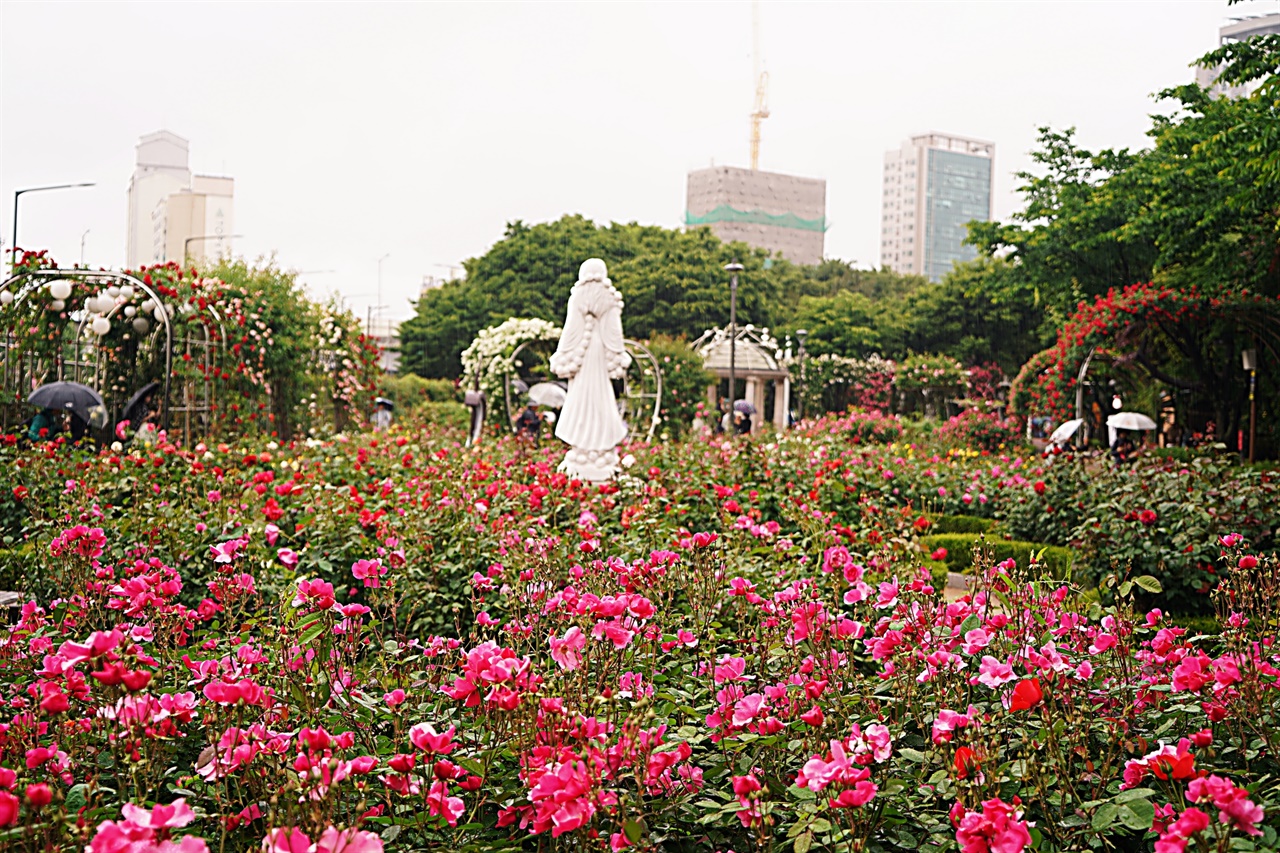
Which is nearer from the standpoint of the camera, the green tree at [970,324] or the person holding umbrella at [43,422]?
the person holding umbrella at [43,422]

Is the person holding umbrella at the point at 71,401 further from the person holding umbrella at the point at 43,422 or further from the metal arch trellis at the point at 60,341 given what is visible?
the metal arch trellis at the point at 60,341

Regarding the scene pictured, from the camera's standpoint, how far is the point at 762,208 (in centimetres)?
9731

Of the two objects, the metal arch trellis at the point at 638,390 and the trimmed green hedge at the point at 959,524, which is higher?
the metal arch trellis at the point at 638,390

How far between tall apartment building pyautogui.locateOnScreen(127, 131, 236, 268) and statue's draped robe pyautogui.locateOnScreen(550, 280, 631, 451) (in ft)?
143

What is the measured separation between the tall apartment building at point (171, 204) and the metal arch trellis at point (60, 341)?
37624 mm

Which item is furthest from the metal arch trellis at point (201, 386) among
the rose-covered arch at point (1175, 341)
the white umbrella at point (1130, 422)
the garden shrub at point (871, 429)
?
the rose-covered arch at point (1175, 341)

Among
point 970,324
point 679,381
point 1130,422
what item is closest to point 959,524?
point 1130,422

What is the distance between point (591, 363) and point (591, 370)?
0.18ft

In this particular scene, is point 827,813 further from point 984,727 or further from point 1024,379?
point 1024,379

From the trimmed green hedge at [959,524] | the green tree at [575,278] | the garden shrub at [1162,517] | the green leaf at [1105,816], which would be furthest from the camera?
the green tree at [575,278]

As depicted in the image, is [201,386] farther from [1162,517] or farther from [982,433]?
[982,433]

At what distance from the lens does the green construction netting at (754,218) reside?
95.4 m

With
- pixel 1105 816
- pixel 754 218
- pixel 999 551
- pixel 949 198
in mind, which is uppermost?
pixel 949 198

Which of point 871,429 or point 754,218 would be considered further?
point 754,218
